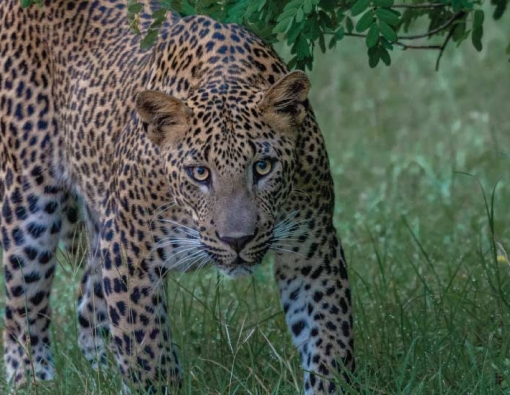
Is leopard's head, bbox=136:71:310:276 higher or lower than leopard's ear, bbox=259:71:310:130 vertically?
lower

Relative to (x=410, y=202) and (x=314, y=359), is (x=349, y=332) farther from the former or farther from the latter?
(x=410, y=202)

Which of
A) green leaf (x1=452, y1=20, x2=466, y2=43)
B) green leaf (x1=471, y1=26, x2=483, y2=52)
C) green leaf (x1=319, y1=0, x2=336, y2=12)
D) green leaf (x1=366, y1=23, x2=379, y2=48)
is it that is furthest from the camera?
green leaf (x1=452, y1=20, x2=466, y2=43)

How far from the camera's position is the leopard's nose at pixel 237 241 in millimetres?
5473

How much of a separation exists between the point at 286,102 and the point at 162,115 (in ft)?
1.76

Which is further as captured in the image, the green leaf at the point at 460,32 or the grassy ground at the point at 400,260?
the green leaf at the point at 460,32

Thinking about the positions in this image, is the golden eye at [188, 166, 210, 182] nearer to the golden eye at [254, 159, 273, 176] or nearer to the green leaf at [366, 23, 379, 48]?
the golden eye at [254, 159, 273, 176]

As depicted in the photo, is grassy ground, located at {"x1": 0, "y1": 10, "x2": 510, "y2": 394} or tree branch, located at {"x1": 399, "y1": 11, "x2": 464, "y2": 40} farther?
tree branch, located at {"x1": 399, "y1": 11, "x2": 464, "y2": 40}

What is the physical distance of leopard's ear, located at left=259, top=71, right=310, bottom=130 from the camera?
558cm

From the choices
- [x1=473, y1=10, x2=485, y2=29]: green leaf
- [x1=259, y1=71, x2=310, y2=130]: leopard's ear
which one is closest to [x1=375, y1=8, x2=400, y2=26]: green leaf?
[x1=259, y1=71, x2=310, y2=130]: leopard's ear

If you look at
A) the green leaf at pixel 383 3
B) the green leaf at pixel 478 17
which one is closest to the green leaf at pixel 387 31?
the green leaf at pixel 383 3

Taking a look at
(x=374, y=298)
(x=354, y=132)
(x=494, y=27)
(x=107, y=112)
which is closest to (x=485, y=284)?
(x=374, y=298)

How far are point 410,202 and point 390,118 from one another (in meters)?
3.07

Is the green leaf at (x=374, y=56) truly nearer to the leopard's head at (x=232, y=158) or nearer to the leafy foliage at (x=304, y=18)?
the leafy foliage at (x=304, y=18)

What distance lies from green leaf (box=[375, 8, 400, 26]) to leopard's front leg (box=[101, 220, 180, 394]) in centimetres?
149
